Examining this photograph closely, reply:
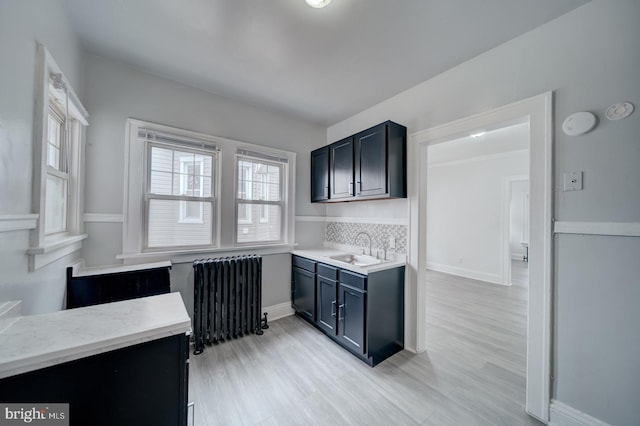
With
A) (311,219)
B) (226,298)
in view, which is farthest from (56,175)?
(311,219)

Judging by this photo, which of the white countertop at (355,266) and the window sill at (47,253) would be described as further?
the white countertop at (355,266)

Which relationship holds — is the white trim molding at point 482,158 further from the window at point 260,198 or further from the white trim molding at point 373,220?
the window at point 260,198

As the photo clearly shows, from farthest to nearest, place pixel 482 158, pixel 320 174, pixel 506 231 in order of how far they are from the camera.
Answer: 1. pixel 482 158
2. pixel 506 231
3. pixel 320 174

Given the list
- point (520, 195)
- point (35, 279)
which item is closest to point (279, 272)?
point (35, 279)

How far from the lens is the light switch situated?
1520mm

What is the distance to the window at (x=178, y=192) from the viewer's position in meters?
2.35

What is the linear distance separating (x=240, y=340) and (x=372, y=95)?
3139 millimetres

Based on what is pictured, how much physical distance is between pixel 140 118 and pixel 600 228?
372 cm

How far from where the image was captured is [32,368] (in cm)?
73

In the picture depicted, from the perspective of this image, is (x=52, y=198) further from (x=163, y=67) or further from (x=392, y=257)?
(x=392, y=257)

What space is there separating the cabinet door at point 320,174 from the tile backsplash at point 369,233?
0.53 meters

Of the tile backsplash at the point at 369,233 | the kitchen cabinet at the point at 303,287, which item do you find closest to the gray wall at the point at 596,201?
the tile backsplash at the point at 369,233

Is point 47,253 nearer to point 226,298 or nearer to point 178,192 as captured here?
point 178,192

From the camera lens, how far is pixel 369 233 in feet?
9.85
